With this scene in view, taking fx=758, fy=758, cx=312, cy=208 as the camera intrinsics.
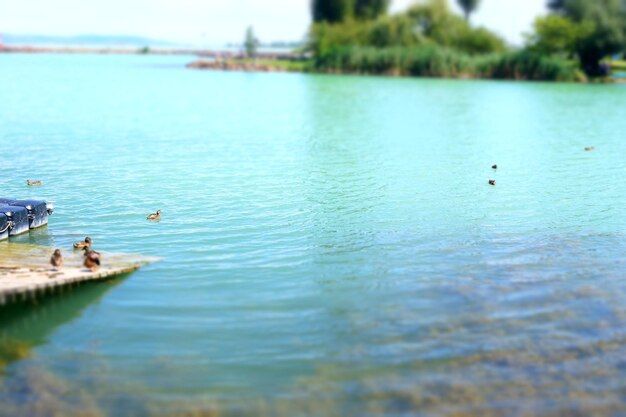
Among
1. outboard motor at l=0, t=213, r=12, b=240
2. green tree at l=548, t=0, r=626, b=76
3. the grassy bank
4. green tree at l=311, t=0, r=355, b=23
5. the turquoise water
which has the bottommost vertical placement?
the turquoise water

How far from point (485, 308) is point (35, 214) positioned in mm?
11631

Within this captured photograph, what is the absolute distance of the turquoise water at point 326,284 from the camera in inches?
439

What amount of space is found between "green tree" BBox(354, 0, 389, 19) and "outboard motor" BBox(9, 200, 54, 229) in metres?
125

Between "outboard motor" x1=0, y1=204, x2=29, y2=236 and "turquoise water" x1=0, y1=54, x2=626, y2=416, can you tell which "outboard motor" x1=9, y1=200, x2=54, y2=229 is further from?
"turquoise water" x1=0, y1=54, x2=626, y2=416

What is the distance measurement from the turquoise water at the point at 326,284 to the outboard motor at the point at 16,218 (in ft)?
1.93

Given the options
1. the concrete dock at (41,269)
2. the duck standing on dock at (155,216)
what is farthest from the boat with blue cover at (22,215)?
the duck standing on dock at (155,216)

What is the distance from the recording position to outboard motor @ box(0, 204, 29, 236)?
18391mm

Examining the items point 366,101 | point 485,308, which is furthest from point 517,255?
point 366,101

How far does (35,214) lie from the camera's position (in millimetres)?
19312

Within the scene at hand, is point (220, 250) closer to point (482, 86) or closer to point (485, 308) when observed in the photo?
point (485, 308)

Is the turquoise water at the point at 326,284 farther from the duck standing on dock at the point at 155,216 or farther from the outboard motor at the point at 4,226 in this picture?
the outboard motor at the point at 4,226

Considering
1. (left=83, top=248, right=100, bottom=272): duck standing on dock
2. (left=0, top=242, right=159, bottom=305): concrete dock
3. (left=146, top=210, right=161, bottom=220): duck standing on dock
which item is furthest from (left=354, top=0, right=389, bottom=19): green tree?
(left=83, top=248, right=100, bottom=272): duck standing on dock

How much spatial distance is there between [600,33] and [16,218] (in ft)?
322

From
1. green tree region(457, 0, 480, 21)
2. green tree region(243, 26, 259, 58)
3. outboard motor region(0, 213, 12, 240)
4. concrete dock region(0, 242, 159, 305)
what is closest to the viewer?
concrete dock region(0, 242, 159, 305)
